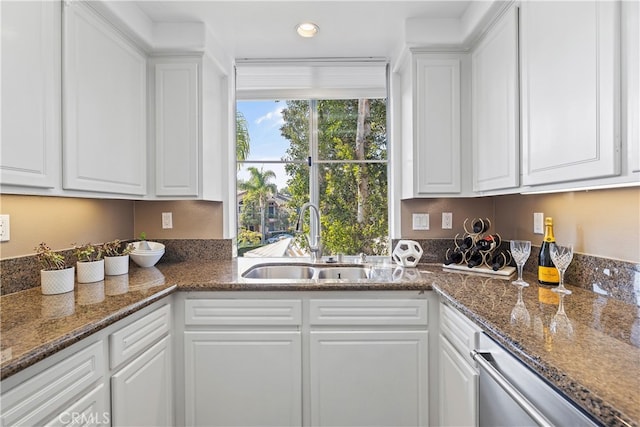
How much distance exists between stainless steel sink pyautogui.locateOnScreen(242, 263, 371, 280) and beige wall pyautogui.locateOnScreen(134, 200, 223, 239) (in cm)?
41

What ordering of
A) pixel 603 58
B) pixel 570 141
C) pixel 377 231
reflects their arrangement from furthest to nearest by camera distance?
1. pixel 377 231
2. pixel 570 141
3. pixel 603 58

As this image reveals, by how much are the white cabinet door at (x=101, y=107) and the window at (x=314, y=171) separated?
2.60ft

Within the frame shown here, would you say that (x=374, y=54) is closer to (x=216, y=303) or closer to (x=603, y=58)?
(x=603, y=58)

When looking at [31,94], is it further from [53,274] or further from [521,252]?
[521,252]

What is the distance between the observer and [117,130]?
66.6 inches

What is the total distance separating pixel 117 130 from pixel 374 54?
5.81 feet

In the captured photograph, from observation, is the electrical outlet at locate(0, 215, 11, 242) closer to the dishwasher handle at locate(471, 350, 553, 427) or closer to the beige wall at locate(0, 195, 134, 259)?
the beige wall at locate(0, 195, 134, 259)

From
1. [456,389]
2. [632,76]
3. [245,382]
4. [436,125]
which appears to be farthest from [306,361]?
[632,76]

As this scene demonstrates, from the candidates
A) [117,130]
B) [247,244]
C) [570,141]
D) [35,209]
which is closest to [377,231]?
[247,244]

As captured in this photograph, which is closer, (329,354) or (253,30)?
(329,354)

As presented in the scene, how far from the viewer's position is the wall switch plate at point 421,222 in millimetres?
2262

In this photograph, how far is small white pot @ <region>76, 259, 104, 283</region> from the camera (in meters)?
1.56

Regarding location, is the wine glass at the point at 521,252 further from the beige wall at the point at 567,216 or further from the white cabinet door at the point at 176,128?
the white cabinet door at the point at 176,128

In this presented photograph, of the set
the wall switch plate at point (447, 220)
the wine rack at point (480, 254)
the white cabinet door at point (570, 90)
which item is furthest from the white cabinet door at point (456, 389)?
the wall switch plate at point (447, 220)
